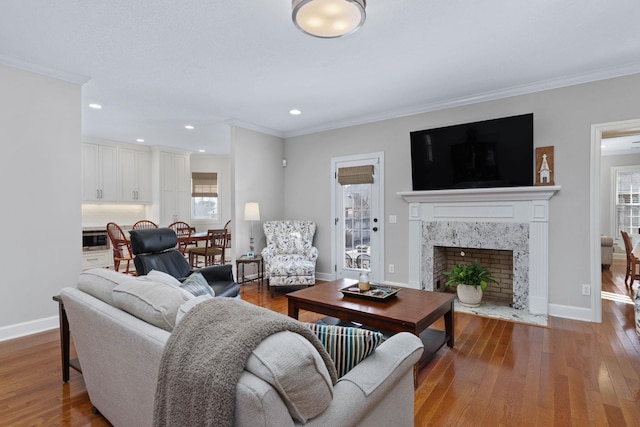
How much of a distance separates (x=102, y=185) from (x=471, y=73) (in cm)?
662

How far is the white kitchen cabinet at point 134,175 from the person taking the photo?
265 inches

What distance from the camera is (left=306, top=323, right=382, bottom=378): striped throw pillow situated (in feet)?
4.07

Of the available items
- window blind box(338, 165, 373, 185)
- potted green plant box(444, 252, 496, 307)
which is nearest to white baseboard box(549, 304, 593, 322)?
potted green plant box(444, 252, 496, 307)

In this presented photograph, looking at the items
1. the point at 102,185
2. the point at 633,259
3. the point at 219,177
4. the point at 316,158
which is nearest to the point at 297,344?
the point at 316,158

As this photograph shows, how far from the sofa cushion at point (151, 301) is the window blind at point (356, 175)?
385 centimetres

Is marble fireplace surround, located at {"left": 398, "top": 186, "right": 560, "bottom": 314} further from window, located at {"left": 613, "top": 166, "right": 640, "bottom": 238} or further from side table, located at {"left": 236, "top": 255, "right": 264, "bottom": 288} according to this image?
window, located at {"left": 613, "top": 166, "right": 640, "bottom": 238}

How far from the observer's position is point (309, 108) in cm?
457

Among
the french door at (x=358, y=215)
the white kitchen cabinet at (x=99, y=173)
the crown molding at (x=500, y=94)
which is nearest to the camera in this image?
the crown molding at (x=500, y=94)

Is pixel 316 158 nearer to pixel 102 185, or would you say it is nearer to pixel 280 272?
pixel 280 272

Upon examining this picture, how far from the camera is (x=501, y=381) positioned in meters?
2.31

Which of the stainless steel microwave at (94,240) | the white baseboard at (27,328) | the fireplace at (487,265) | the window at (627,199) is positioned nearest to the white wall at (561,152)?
the fireplace at (487,265)

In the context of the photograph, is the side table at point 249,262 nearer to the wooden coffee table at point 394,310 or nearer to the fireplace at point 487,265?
the wooden coffee table at point 394,310

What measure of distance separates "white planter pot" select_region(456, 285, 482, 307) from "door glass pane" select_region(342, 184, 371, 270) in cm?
146

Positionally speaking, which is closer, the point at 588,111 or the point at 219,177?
the point at 588,111
